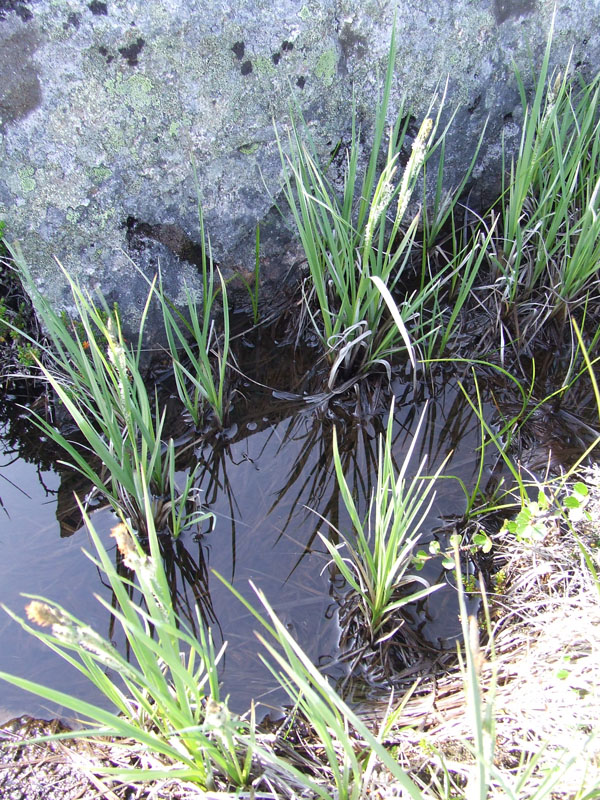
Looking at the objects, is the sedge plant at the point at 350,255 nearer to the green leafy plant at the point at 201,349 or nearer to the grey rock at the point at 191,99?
the grey rock at the point at 191,99

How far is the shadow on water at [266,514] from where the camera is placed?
5.29 ft

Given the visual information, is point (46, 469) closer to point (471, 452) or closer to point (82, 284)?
point (82, 284)

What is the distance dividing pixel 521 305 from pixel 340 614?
139 centimetres

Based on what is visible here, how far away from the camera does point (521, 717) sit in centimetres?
125

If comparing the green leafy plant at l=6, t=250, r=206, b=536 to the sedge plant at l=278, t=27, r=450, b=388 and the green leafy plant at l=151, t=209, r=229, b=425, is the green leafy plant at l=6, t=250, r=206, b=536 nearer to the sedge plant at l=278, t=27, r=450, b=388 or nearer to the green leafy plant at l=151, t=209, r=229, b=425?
the green leafy plant at l=151, t=209, r=229, b=425

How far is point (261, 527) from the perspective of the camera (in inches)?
72.9

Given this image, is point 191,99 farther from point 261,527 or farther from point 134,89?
point 261,527

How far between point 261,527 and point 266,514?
0.05 meters

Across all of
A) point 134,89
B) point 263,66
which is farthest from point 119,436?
point 263,66

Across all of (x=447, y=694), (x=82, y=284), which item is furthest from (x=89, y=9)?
(x=447, y=694)

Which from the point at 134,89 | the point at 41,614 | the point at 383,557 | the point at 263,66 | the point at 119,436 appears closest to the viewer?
the point at 41,614

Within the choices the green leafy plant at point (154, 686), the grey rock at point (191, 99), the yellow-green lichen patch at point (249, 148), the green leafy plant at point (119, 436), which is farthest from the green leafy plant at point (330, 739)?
the yellow-green lichen patch at point (249, 148)

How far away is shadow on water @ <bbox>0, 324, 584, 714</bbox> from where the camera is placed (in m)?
1.61

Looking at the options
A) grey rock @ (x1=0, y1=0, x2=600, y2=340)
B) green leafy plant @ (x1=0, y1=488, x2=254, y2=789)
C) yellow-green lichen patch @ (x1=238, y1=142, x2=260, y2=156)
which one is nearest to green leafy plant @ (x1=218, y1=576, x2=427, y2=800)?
green leafy plant @ (x1=0, y1=488, x2=254, y2=789)
